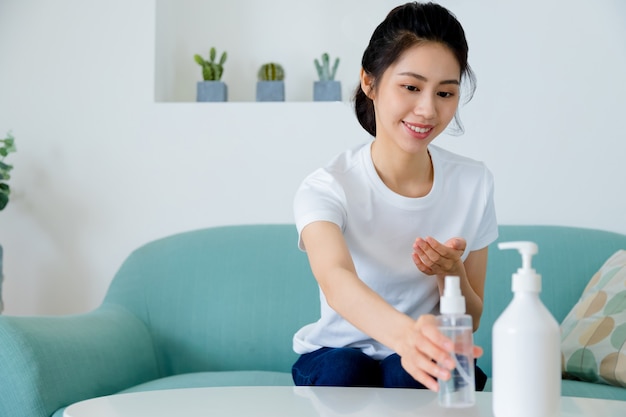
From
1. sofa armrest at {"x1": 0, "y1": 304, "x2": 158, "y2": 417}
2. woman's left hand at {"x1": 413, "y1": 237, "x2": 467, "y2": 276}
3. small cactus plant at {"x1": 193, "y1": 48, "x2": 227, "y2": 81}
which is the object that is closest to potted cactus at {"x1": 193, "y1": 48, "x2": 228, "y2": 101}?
small cactus plant at {"x1": 193, "y1": 48, "x2": 227, "y2": 81}

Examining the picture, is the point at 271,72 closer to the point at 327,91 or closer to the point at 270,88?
the point at 270,88

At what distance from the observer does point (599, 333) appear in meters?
2.00

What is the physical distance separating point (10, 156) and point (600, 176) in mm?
1807

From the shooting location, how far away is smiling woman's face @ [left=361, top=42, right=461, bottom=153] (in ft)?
4.26

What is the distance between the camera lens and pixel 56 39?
2688 millimetres

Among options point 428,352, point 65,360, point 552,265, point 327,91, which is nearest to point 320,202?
point 428,352

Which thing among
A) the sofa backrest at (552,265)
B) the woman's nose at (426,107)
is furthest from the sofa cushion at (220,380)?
the woman's nose at (426,107)

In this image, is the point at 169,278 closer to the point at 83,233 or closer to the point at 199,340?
the point at 199,340

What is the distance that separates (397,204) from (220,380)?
79 cm

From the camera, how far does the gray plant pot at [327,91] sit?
2.62 metres

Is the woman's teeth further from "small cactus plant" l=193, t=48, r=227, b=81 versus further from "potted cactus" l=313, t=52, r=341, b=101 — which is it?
"small cactus plant" l=193, t=48, r=227, b=81

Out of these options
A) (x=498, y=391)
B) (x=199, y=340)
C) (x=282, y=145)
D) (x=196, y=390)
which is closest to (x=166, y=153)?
(x=282, y=145)

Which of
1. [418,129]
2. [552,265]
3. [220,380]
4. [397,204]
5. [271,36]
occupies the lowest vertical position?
[220,380]

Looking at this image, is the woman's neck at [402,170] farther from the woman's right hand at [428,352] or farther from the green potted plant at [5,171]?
the green potted plant at [5,171]
